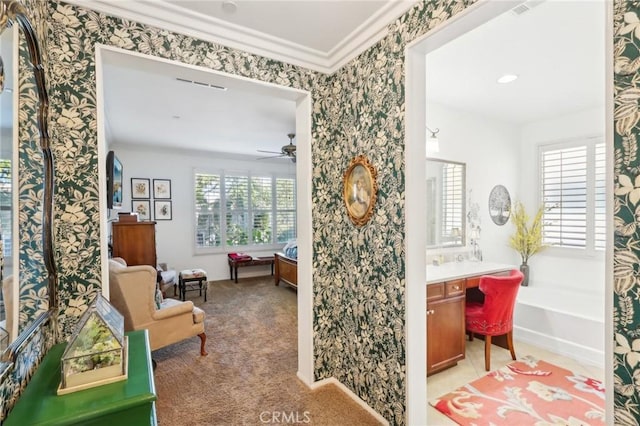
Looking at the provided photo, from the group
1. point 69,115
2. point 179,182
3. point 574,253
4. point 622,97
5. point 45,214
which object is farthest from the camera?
point 179,182

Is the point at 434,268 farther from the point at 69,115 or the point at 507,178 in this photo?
the point at 69,115

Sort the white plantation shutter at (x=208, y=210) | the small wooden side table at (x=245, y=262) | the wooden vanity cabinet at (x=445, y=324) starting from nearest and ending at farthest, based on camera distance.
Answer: the wooden vanity cabinet at (x=445, y=324), the small wooden side table at (x=245, y=262), the white plantation shutter at (x=208, y=210)

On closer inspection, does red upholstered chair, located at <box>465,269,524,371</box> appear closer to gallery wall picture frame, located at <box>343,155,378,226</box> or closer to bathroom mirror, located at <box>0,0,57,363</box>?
gallery wall picture frame, located at <box>343,155,378,226</box>

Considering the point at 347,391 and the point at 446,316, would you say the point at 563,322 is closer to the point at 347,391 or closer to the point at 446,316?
the point at 446,316

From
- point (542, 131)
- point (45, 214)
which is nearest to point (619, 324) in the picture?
point (45, 214)

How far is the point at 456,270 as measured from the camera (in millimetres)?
2998

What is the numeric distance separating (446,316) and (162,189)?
218 inches

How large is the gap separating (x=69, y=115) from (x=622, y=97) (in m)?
2.53

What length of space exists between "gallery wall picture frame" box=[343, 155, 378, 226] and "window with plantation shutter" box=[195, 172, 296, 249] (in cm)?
480

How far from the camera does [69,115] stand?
1.64 meters

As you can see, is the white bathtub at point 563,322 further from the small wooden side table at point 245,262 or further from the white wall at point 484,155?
the small wooden side table at point 245,262

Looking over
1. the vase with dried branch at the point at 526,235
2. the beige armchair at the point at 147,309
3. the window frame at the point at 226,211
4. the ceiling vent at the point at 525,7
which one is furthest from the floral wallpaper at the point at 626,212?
the window frame at the point at 226,211

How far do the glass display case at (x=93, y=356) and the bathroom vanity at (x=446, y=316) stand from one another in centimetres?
217

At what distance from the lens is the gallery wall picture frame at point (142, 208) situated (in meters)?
5.61
